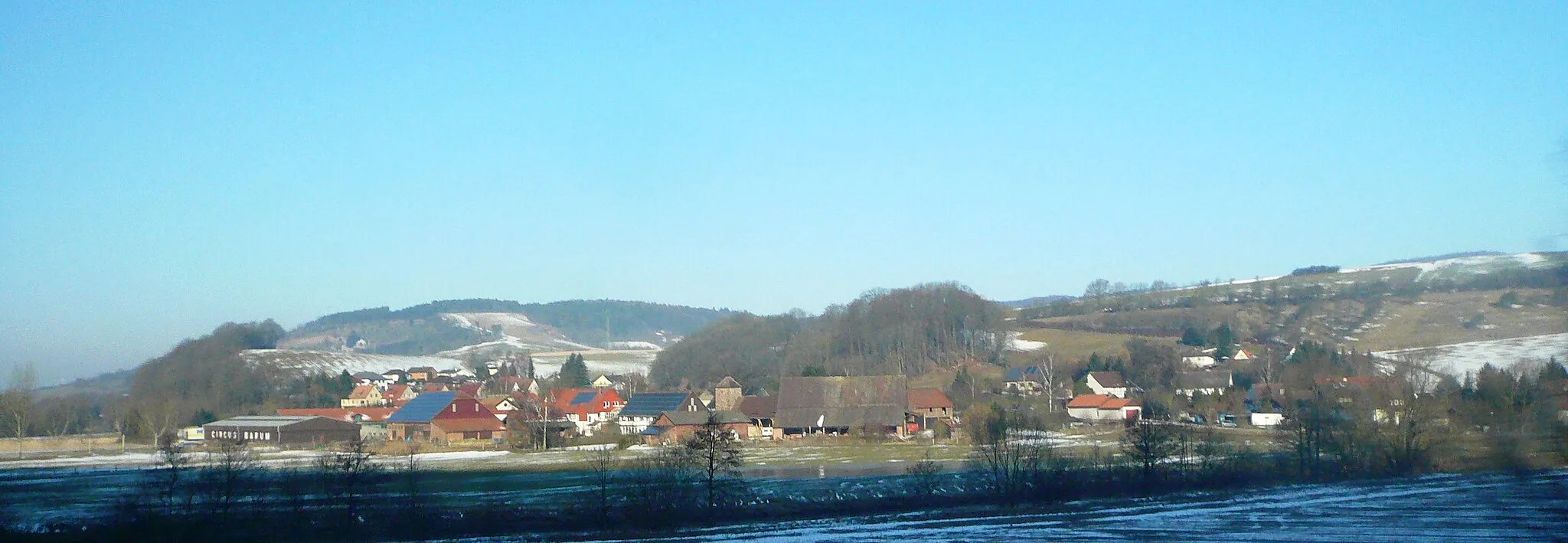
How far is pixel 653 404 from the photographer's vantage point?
78.9 metres

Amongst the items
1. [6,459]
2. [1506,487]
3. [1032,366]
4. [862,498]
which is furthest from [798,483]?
[1032,366]

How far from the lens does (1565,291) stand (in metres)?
34.9

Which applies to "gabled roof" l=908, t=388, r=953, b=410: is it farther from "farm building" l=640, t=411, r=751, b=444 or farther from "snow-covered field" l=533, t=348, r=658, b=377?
"snow-covered field" l=533, t=348, r=658, b=377

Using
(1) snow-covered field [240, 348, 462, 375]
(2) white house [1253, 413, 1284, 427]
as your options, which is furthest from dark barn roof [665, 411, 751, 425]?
(1) snow-covered field [240, 348, 462, 375]

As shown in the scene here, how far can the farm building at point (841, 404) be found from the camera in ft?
218

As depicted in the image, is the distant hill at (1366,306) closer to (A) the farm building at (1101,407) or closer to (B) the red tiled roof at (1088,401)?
(A) the farm building at (1101,407)

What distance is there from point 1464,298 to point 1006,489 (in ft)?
115

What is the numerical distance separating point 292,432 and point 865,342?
52.9 meters

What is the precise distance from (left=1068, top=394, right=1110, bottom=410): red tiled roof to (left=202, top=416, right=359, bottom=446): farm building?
156 feet

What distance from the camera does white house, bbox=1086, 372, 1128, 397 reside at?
257 feet

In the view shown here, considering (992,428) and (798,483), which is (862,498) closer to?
(798,483)

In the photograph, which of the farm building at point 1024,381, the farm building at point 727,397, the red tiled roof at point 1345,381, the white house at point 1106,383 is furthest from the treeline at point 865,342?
the red tiled roof at point 1345,381

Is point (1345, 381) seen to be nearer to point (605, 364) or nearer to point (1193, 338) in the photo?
point (1193, 338)

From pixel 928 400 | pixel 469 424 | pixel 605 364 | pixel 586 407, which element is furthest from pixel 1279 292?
pixel 605 364
